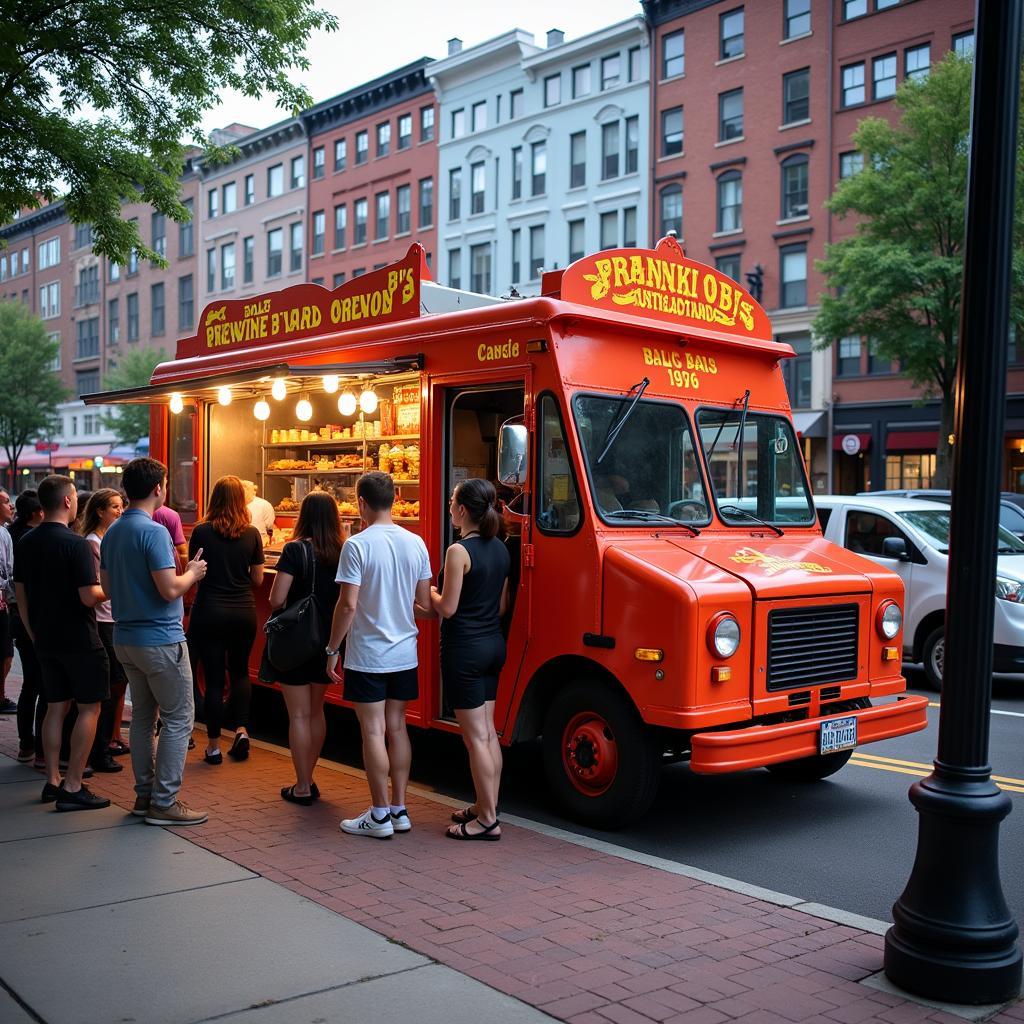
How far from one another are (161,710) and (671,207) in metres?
35.9

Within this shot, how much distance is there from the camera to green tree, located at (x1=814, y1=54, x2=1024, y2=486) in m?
26.2

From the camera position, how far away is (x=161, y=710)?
6320mm

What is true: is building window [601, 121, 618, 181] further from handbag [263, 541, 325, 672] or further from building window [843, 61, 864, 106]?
handbag [263, 541, 325, 672]

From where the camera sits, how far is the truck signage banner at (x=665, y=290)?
688 centimetres

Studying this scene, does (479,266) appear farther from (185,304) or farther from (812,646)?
(812,646)

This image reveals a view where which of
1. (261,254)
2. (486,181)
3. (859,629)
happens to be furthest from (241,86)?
(261,254)

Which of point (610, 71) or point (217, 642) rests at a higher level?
point (610, 71)

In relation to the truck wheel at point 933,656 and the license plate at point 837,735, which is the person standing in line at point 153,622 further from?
the truck wheel at point 933,656

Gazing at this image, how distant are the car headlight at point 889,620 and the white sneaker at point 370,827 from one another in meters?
3.08

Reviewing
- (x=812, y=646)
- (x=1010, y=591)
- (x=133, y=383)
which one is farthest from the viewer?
(x=133, y=383)

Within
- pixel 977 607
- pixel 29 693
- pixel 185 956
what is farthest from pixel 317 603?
pixel 977 607

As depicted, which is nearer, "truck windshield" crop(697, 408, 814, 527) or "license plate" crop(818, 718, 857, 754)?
"license plate" crop(818, 718, 857, 754)

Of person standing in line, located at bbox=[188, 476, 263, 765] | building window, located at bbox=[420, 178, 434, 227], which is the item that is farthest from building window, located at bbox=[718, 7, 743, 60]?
person standing in line, located at bbox=[188, 476, 263, 765]

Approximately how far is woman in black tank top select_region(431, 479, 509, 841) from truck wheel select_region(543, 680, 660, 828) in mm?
535
